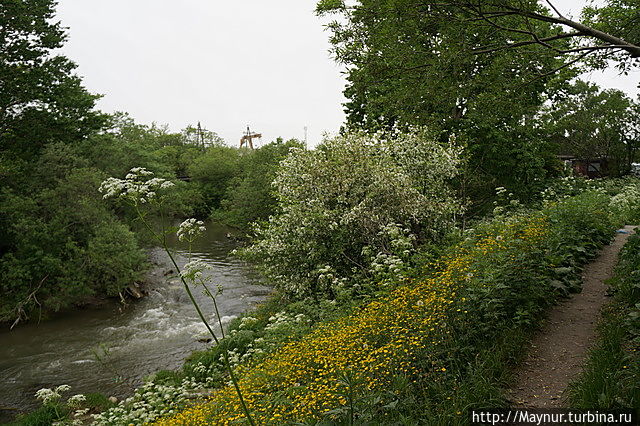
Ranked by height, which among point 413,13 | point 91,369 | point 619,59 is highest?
point 413,13

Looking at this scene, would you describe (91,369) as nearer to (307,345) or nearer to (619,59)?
(307,345)

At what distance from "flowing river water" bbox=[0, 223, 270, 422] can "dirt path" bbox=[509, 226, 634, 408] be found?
19.9 ft

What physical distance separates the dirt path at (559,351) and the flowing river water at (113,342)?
606 centimetres

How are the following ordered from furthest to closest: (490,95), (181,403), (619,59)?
(181,403)
(619,59)
(490,95)

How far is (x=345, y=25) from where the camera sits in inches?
312

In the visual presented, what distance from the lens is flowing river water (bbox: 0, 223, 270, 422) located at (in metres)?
11.4

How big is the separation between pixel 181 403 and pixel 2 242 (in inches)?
630

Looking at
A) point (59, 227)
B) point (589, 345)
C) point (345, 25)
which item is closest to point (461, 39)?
point (345, 25)

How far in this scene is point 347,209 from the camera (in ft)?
34.3

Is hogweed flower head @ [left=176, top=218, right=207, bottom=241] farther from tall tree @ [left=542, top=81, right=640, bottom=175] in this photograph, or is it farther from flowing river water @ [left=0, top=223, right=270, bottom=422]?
tall tree @ [left=542, top=81, right=640, bottom=175]

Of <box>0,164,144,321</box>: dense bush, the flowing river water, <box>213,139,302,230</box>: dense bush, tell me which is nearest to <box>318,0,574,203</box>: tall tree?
the flowing river water

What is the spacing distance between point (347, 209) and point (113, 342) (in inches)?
378

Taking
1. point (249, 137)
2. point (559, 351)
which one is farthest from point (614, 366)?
point (249, 137)

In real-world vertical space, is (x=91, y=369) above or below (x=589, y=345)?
below
